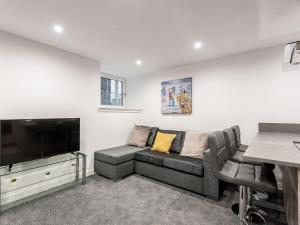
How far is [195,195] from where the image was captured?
2.56 metres

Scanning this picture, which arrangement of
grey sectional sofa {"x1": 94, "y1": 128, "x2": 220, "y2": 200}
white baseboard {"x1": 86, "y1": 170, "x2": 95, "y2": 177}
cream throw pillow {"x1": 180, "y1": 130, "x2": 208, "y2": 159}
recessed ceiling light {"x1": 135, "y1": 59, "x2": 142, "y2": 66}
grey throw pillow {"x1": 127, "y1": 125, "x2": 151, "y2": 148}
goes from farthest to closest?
1. grey throw pillow {"x1": 127, "y1": 125, "x2": 151, "y2": 148}
2. recessed ceiling light {"x1": 135, "y1": 59, "x2": 142, "y2": 66}
3. white baseboard {"x1": 86, "y1": 170, "x2": 95, "y2": 177}
4. cream throw pillow {"x1": 180, "y1": 130, "x2": 208, "y2": 159}
5. grey sectional sofa {"x1": 94, "y1": 128, "x2": 220, "y2": 200}

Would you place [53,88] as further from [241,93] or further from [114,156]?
[241,93]

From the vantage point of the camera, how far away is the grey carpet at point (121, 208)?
1.95 m

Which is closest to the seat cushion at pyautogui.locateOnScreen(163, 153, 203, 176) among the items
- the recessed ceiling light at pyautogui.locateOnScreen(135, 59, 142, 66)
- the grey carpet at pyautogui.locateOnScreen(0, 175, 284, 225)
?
the grey carpet at pyautogui.locateOnScreen(0, 175, 284, 225)

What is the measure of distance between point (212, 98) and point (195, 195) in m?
1.92

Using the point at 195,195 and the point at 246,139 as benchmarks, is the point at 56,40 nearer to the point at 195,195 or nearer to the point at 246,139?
the point at 195,195

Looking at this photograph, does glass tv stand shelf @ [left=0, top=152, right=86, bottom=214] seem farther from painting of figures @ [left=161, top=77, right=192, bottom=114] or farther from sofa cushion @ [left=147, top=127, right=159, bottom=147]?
painting of figures @ [left=161, top=77, right=192, bottom=114]

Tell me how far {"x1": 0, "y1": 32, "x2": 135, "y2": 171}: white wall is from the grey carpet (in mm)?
1001

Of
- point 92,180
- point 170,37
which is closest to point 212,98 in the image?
point 170,37

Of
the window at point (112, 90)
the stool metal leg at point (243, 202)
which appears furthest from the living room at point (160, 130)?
the window at point (112, 90)

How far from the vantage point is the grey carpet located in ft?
6.39

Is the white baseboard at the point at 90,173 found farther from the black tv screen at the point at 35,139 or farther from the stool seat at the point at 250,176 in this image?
the stool seat at the point at 250,176

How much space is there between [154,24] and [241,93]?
209cm

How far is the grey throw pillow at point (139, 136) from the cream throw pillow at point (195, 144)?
1.05 metres
